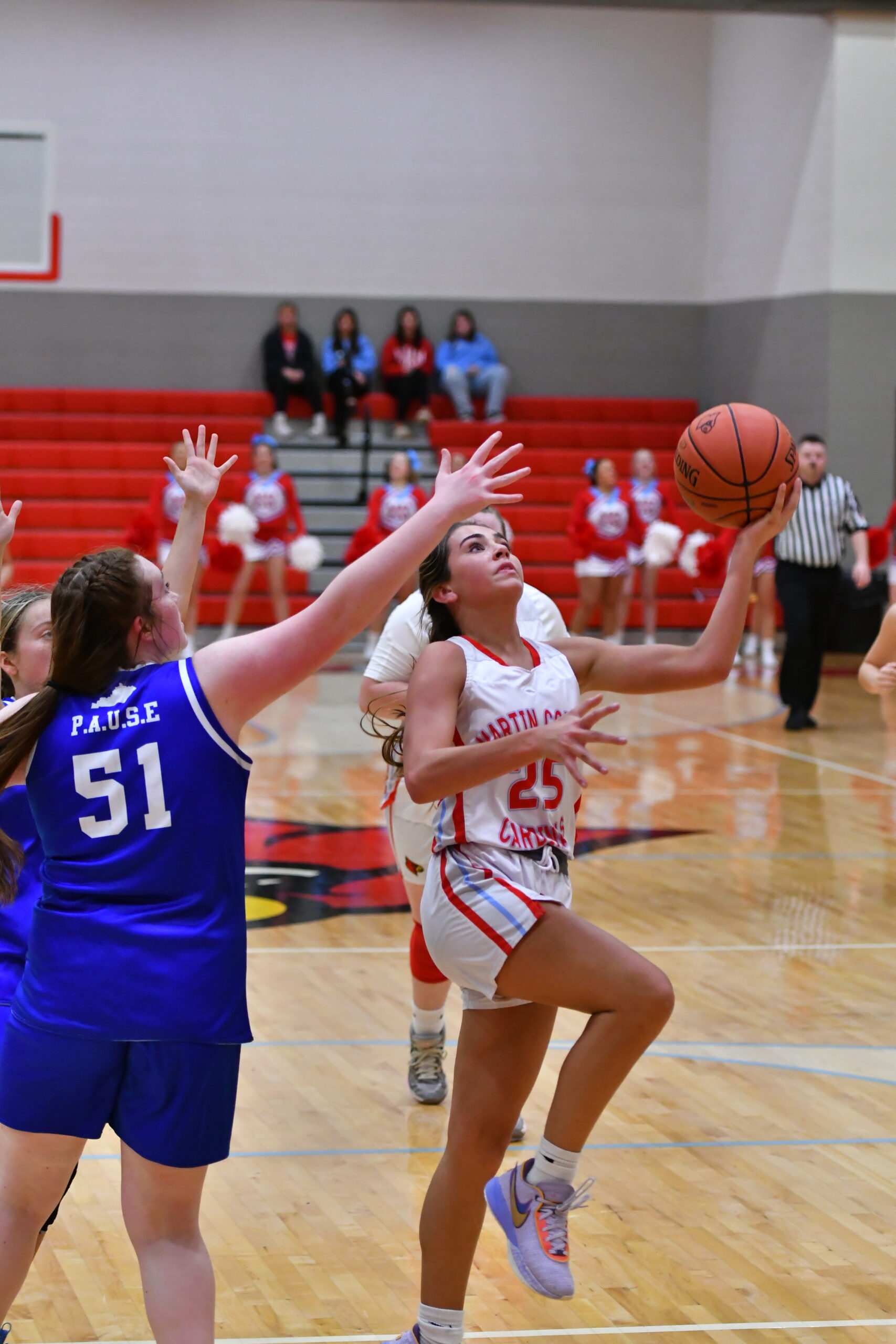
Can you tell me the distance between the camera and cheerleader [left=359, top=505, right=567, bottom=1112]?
376 centimetres

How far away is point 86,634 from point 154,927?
0.44 metres

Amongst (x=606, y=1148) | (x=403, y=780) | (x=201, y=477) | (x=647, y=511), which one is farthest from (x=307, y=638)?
(x=647, y=511)

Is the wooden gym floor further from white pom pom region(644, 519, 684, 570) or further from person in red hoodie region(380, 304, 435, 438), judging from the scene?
person in red hoodie region(380, 304, 435, 438)

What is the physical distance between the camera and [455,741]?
280cm

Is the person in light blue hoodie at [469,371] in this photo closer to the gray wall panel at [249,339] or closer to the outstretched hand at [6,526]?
the gray wall panel at [249,339]

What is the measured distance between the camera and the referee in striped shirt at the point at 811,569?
34.3 feet

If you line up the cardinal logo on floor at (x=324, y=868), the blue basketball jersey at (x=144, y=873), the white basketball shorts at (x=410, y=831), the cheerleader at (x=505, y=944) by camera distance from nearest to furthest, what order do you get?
the blue basketball jersey at (x=144, y=873)
the cheerleader at (x=505, y=944)
the white basketball shorts at (x=410, y=831)
the cardinal logo on floor at (x=324, y=868)

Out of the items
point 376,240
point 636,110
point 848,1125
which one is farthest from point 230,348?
point 848,1125

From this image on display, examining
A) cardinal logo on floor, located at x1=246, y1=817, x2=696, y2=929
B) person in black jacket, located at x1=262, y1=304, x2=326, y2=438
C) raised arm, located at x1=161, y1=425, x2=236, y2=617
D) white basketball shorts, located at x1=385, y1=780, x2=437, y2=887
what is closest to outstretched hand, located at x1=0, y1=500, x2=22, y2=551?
raised arm, located at x1=161, y1=425, x2=236, y2=617

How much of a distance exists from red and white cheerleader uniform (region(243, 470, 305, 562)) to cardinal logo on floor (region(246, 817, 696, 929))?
21.0 feet

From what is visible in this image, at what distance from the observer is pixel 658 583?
15.4m

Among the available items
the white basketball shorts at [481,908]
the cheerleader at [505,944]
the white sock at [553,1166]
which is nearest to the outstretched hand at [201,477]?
the cheerleader at [505,944]

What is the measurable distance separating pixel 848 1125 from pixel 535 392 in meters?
14.6

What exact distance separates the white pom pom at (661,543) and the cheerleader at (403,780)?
9862 mm
